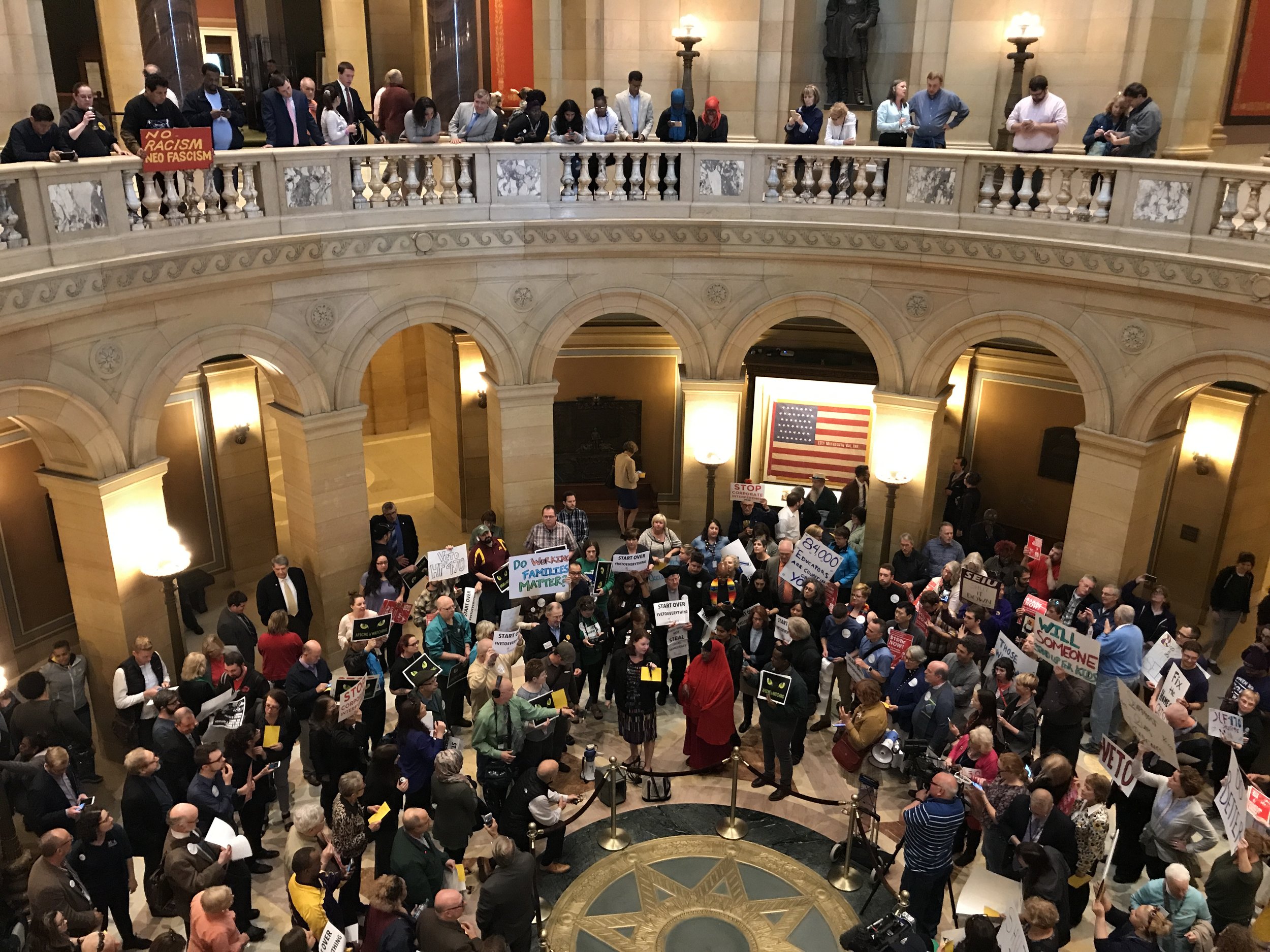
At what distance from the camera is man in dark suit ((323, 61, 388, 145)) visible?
14.0 meters

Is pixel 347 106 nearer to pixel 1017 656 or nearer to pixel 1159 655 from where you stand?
pixel 1017 656

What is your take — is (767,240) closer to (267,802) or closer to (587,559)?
(587,559)

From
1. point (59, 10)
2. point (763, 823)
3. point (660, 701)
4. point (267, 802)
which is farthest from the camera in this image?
point (59, 10)

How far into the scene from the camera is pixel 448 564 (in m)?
13.1

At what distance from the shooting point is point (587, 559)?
46.7 ft

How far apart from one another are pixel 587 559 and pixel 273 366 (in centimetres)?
475

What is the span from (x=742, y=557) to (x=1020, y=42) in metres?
8.52

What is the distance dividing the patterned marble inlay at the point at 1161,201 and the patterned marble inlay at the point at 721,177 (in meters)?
5.08

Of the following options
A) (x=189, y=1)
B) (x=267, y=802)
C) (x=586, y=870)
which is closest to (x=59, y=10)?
(x=189, y=1)

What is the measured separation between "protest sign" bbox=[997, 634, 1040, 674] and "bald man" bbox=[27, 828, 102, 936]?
8.58m

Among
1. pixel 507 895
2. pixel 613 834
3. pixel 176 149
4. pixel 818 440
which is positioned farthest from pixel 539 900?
pixel 818 440

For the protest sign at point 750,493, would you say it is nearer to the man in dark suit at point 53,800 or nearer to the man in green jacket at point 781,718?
the man in green jacket at point 781,718

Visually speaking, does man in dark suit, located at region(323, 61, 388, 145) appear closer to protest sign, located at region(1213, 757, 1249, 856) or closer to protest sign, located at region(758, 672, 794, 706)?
protest sign, located at region(758, 672, 794, 706)

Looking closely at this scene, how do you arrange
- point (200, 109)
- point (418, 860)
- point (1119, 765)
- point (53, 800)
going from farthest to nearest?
point (200, 109), point (1119, 765), point (53, 800), point (418, 860)
